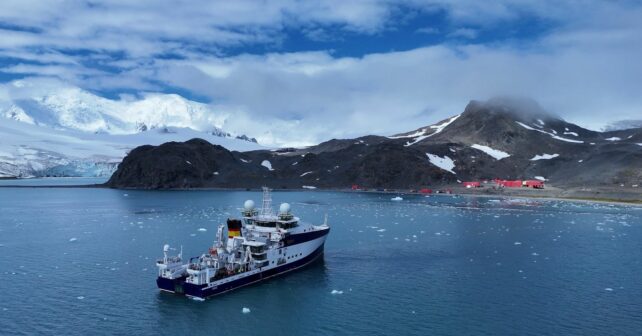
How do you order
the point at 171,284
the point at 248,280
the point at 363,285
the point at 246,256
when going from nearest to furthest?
the point at 171,284, the point at 363,285, the point at 248,280, the point at 246,256

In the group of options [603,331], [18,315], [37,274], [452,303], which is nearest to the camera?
[603,331]

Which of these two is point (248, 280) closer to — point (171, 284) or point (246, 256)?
point (246, 256)

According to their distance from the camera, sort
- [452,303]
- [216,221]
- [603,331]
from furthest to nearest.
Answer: [216,221], [452,303], [603,331]

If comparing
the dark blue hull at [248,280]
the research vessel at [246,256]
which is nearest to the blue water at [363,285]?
→ the dark blue hull at [248,280]

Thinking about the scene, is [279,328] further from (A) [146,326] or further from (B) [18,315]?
(B) [18,315]

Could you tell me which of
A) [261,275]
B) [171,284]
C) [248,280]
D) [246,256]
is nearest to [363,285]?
[261,275]

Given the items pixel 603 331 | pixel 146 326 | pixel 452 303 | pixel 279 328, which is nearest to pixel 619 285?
pixel 603 331

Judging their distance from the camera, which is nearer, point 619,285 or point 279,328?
point 279,328
